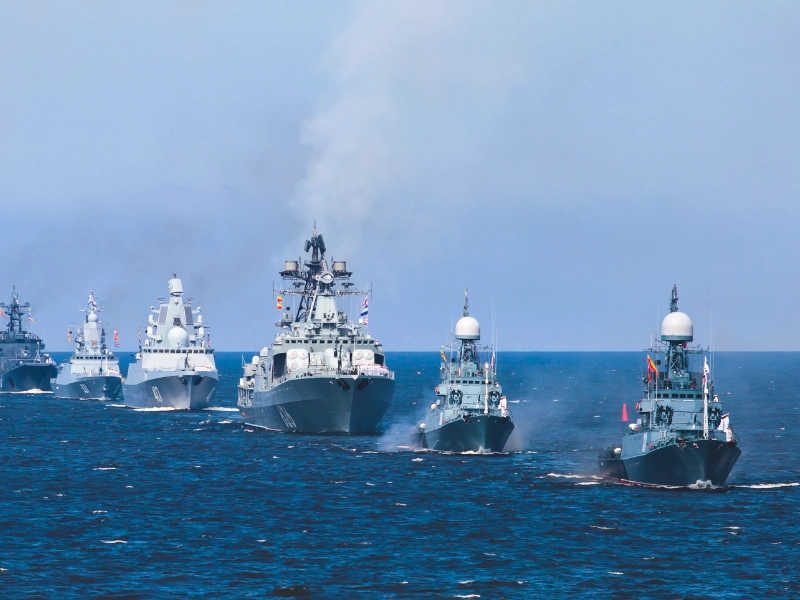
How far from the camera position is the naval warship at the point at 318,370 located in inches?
3332

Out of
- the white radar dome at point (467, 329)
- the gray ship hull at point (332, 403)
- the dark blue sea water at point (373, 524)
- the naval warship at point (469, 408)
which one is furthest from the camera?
the gray ship hull at point (332, 403)

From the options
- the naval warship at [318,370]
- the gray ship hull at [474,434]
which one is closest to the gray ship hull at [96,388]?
the naval warship at [318,370]

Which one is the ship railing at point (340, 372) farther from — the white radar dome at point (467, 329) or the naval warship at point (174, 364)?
the naval warship at point (174, 364)

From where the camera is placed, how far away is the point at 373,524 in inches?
1969

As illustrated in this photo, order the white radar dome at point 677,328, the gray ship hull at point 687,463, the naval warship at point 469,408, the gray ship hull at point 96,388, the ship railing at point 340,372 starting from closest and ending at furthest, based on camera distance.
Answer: the gray ship hull at point 687,463, the white radar dome at point 677,328, the naval warship at point 469,408, the ship railing at point 340,372, the gray ship hull at point 96,388

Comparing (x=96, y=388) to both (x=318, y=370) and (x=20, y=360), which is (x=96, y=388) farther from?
(x=318, y=370)

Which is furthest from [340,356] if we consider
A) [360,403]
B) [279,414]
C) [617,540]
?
[617,540]

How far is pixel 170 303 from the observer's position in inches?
5241

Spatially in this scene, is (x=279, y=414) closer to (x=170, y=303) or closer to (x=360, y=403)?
(x=360, y=403)

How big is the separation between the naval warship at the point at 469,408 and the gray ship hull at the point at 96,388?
85346 millimetres

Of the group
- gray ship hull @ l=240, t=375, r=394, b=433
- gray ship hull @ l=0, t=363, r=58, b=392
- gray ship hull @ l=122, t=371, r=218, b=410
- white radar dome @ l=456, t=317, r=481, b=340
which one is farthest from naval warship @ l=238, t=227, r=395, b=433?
gray ship hull @ l=0, t=363, r=58, b=392

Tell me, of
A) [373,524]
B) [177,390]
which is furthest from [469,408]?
[177,390]

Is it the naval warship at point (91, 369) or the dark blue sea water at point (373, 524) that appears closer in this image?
the dark blue sea water at point (373, 524)

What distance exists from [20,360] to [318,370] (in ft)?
325
